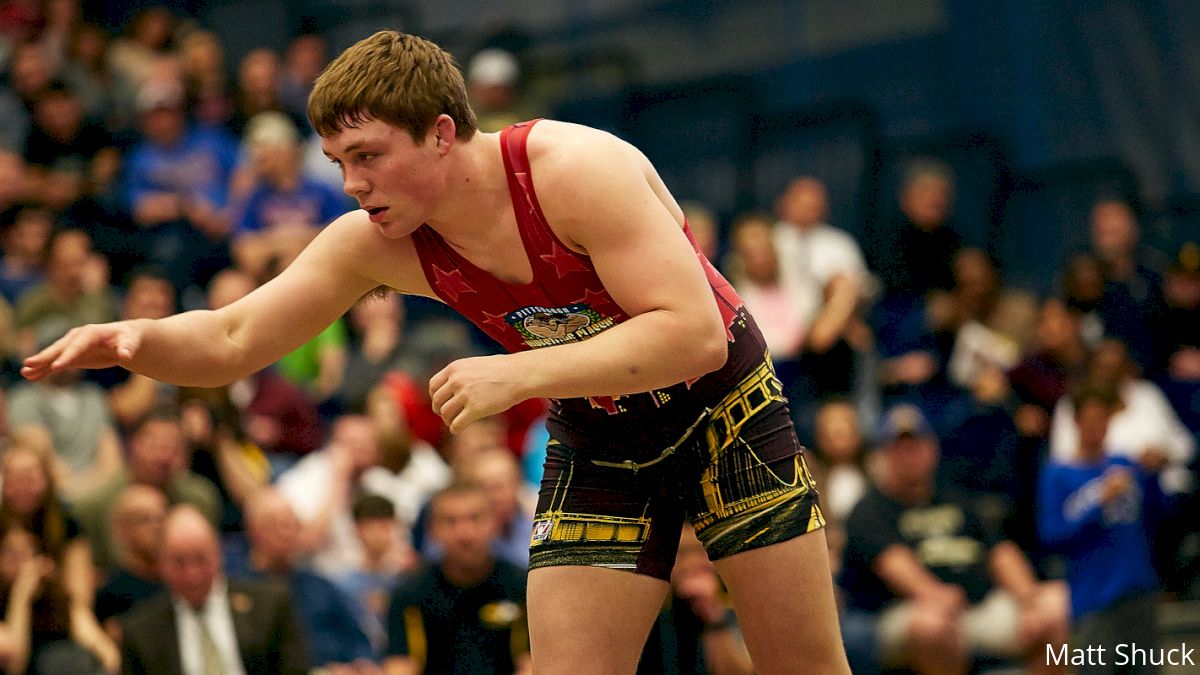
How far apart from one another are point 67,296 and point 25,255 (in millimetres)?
543

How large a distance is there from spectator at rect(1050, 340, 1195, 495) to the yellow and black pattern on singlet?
15.1 feet

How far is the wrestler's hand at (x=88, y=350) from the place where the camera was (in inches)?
125

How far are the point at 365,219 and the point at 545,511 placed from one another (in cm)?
78

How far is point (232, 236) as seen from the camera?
913 centimetres

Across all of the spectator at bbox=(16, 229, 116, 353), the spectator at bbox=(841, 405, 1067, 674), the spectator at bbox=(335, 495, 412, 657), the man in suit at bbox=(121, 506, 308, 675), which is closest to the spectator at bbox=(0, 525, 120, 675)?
the man in suit at bbox=(121, 506, 308, 675)

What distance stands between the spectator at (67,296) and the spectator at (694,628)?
3763 mm

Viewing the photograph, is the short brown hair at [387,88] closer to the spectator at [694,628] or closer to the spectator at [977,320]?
the spectator at [694,628]

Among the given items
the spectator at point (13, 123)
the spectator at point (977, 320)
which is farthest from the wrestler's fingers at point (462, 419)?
the spectator at point (13, 123)

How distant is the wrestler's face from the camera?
3098 mm

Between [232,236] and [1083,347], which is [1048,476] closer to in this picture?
[1083,347]

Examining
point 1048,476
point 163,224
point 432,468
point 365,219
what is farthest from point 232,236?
point 365,219

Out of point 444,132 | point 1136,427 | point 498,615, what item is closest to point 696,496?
point 444,132

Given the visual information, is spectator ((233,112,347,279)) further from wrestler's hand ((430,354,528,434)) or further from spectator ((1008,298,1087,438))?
wrestler's hand ((430,354,528,434))

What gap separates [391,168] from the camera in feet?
10.2
